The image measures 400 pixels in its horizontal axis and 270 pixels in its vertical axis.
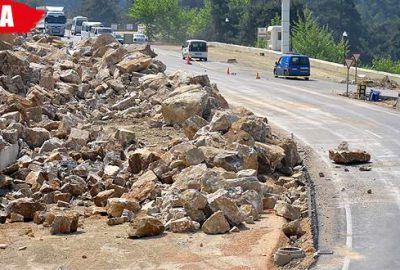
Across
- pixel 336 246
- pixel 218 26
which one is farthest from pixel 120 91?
pixel 218 26

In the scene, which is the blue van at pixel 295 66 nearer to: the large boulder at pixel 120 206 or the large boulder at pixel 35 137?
the large boulder at pixel 35 137

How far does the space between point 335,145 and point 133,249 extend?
560 inches

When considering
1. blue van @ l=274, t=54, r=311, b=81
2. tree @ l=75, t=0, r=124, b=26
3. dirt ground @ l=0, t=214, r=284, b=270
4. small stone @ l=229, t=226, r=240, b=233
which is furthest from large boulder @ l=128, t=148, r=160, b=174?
tree @ l=75, t=0, r=124, b=26

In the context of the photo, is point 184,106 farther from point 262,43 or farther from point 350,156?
point 262,43

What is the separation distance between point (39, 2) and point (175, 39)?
66.4m

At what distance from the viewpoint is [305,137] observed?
1326 inches

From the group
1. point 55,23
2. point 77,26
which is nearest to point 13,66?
point 55,23

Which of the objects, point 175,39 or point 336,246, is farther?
point 175,39

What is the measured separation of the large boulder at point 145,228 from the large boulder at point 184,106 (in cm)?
1118

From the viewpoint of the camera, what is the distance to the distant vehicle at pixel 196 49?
75562mm

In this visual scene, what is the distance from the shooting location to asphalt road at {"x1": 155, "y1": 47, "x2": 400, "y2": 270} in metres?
19.1

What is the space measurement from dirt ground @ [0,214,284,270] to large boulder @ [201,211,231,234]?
208 millimetres

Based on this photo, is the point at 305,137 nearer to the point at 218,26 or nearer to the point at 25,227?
the point at 25,227

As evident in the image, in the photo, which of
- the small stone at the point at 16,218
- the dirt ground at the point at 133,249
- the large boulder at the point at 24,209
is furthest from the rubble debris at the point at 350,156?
the small stone at the point at 16,218
